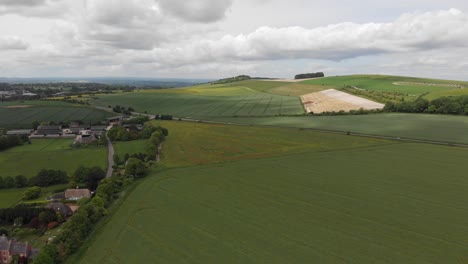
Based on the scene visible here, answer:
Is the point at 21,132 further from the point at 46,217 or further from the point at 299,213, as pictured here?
the point at 299,213

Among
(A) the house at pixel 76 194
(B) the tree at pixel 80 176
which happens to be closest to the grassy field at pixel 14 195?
(B) the tree at pixel 80 176

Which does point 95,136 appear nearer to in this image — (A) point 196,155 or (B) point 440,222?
(A) point 196,155

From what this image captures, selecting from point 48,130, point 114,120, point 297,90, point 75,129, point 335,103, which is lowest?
point 75,129

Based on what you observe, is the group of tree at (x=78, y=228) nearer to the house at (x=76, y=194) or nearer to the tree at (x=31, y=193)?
the house at (x=76, y=194)

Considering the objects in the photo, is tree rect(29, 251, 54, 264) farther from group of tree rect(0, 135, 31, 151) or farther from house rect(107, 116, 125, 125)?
house rect(107, 116, 125, 125)

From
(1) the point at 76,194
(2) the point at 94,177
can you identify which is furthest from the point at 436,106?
(1) the point at 76,194

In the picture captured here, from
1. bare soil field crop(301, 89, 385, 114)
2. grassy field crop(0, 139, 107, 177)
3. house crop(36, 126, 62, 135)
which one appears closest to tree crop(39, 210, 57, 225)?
grassy field crop(0, 139, 107, 177)

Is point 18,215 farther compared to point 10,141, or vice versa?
point 10,141
